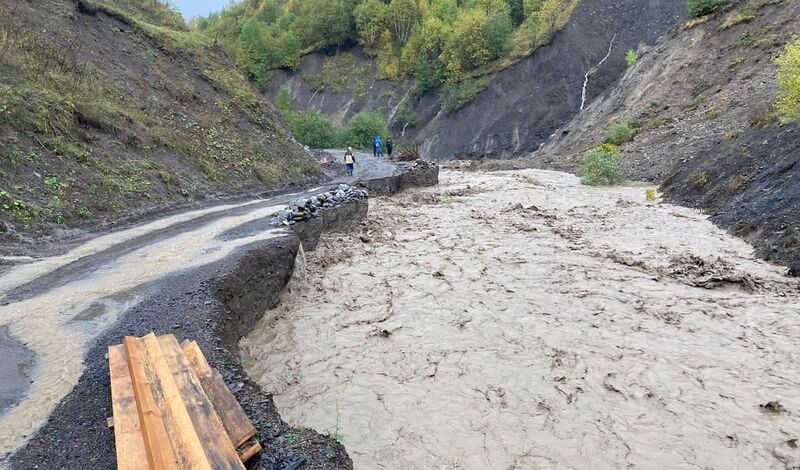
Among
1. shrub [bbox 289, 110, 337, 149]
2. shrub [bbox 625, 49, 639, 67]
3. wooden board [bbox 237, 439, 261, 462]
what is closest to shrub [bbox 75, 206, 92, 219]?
wooden board [bbox 237, 439, 261, 462]

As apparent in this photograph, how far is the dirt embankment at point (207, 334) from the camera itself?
4.57m

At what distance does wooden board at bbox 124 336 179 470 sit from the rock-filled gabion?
26.2ft

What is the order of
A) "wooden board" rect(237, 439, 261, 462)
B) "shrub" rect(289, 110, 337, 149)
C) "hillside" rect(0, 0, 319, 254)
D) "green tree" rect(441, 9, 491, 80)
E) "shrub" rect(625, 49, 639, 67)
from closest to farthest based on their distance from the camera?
"wooden board" rect(237, 439, 261, 462), "hillside" rect(0, 0, 319, 254), "shrub" rect(625, 49, 639, 67), "shrub" rect(289, 110, 337, 149), "green tree" rect(441, 9, 491, 80)

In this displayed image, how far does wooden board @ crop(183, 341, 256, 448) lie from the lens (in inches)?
187

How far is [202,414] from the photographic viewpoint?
15.3ft

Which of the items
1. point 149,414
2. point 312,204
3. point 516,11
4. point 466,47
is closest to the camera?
point 149,414

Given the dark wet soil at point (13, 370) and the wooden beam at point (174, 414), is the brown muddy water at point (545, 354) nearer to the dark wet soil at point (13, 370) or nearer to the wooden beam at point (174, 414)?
the wooden beam at point (174, 414)

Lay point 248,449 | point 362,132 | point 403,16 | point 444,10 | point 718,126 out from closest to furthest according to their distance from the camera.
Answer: point 248,449, point 718,126, point 362,132, point 444,10, point 403,16

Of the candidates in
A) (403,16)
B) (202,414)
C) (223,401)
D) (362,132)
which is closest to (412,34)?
(403,16)

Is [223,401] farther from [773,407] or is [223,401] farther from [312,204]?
[312,204]

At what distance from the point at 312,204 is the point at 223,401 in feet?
34.1

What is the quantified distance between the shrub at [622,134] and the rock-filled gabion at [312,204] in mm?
23601

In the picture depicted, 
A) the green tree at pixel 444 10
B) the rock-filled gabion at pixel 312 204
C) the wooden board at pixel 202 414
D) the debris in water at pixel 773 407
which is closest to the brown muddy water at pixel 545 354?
the debris in water at pixel 773 407

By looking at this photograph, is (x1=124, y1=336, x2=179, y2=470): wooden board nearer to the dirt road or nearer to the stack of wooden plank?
the stack of wooden plank
